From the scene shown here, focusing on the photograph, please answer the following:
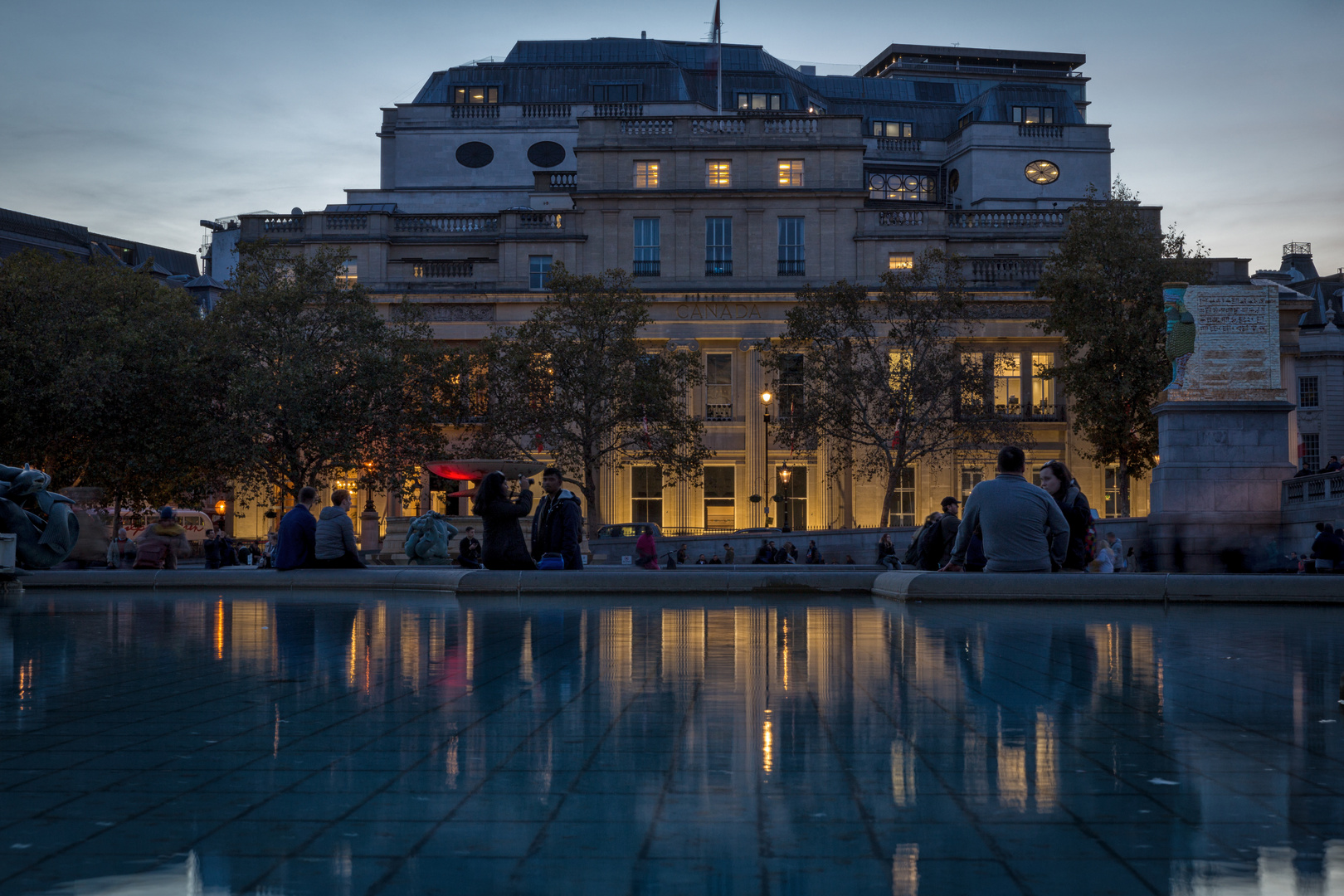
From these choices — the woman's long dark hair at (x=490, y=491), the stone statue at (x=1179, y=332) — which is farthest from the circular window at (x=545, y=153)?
the woman's long dark hair at (x=490, y=491)

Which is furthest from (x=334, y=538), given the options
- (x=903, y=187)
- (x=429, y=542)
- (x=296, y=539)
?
(x=903, y=187)

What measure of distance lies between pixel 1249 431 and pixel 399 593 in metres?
17.5

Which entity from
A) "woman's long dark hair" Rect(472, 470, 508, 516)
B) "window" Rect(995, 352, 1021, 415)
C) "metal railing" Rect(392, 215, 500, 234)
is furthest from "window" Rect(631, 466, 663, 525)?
"woman's long dark hair" Rect(472, 470, 508, 516)

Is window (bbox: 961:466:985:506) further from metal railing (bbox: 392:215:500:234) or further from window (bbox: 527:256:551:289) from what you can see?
metal railing (bbox: 392:215:500:234)

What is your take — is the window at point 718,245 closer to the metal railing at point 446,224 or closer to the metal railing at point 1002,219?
the metal railing at point 446,224

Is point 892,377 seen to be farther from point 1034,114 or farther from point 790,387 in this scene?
point 1034,114

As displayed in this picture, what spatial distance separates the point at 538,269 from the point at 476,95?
1586 cm

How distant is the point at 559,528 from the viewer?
15781mm

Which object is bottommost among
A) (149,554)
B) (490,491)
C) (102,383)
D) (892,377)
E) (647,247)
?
(149,554)

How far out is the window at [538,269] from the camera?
50156mm

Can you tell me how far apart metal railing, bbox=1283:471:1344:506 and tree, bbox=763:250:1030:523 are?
54.3 ft

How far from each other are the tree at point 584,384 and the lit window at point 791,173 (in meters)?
10.5

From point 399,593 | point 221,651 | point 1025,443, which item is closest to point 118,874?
point 221,651

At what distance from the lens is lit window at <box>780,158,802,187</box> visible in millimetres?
49656
